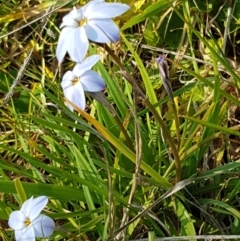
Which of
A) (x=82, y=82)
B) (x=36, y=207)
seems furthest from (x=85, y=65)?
(x=36, y=207)

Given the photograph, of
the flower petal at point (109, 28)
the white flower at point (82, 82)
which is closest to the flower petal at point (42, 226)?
the white flower at point (82, 82)

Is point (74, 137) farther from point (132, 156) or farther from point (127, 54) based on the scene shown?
point (127, 54)

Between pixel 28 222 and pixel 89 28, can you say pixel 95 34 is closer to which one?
pixel 89 28

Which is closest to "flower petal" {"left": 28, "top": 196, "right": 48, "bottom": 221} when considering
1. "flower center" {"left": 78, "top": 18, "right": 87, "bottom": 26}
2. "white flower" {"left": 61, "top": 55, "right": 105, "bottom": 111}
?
"white flower" {"left": 61, "top": 55, "right": 105, "bottom": 111}

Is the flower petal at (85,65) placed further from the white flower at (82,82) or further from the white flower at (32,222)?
the white flower at (32,222)

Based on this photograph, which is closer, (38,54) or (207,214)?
(207,214)

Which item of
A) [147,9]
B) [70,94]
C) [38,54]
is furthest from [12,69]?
[70,94]
